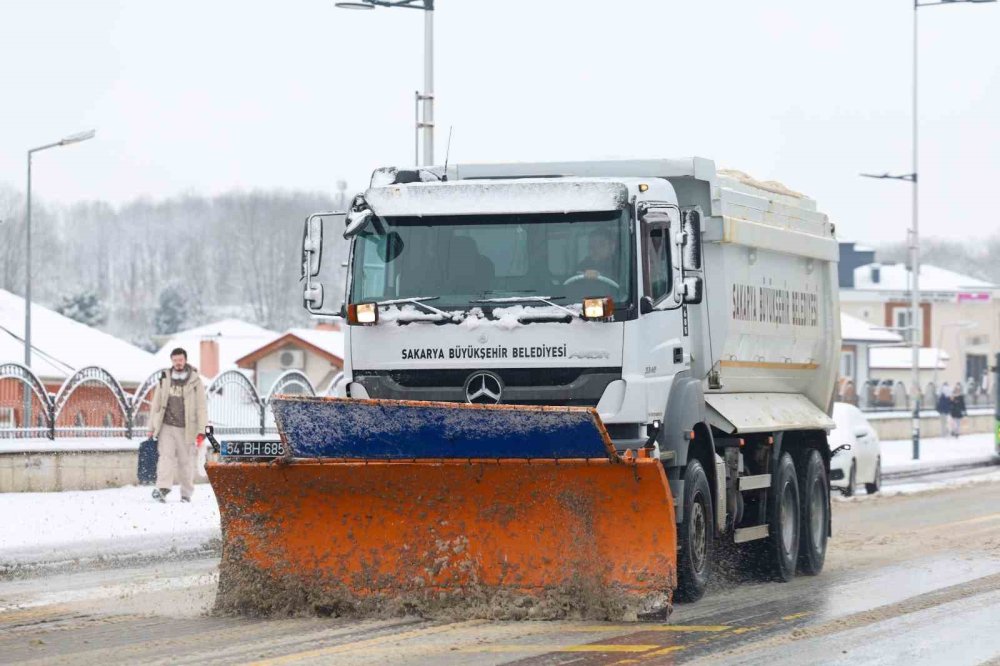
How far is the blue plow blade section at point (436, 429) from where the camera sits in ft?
31.1

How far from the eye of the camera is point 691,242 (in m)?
10.7

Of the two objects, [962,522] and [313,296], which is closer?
[313,296]

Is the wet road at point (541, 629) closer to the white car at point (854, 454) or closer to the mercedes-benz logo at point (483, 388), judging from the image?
the mercedes-benz logo at point (483, 388)

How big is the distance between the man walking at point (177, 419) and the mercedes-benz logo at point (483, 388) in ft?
31.7

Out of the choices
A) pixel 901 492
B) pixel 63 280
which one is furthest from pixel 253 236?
pixel 901 492

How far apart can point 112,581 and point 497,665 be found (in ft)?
17.0

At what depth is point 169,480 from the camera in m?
19.7

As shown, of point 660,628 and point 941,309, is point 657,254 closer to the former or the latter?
point 660,628

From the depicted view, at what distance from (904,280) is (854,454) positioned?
317 ft

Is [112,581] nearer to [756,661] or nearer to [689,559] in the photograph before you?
[689,559]

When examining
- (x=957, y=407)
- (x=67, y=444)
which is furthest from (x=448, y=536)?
(x=957, y=407)

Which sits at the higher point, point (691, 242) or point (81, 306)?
point (81, 306)

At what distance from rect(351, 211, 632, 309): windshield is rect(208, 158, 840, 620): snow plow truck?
1cm

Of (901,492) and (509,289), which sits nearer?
(509,289)
